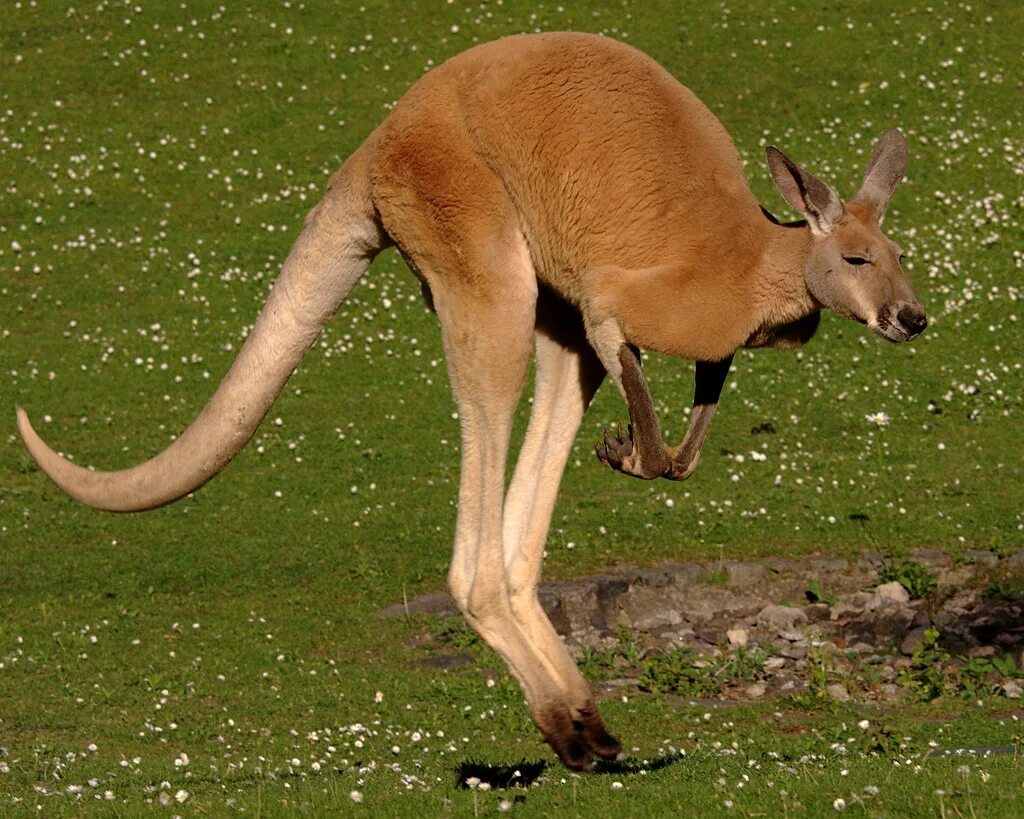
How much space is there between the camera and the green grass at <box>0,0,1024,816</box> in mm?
8609

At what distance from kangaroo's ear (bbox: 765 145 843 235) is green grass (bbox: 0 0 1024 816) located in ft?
7.21

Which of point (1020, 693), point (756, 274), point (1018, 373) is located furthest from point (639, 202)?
point (1018, 373)

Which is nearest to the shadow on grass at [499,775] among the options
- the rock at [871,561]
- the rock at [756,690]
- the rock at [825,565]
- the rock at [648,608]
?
the rock at [756,690]

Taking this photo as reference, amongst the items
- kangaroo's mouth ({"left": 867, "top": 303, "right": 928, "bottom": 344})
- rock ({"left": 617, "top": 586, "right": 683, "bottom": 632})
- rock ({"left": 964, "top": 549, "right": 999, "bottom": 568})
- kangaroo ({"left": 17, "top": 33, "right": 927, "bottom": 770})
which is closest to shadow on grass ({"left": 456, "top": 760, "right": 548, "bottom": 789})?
kangaroo ({"left": 17, "top": 33, "right": 927, "bottom": 770})

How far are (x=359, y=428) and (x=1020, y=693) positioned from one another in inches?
271

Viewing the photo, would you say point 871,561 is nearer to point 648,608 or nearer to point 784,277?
point 648,608

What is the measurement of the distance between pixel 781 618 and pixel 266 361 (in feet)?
17.6

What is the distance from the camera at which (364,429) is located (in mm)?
15086

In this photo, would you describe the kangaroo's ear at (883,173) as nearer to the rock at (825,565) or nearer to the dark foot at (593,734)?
the dark foot at (593,734)

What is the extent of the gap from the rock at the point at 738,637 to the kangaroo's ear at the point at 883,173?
4.59 m

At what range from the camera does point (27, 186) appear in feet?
61.8

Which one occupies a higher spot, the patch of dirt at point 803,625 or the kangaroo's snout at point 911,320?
the kangaroo's snout at point 911,320

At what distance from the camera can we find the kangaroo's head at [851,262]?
6391 mm

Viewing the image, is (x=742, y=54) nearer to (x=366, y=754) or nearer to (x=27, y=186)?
(x=27, y=186)
